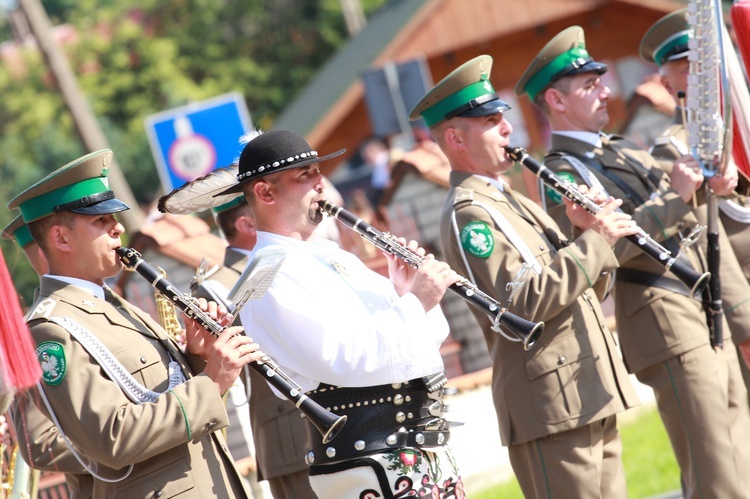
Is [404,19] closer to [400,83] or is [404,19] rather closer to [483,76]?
[400,83]

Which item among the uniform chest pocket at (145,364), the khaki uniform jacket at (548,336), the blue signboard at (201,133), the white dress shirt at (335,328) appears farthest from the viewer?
the blue signboard at (201,133)

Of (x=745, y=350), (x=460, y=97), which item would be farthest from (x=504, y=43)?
(x=460, y=97)

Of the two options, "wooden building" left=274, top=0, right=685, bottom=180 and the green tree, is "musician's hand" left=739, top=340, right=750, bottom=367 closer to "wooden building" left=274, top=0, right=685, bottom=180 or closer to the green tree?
"wooden building" left=274, top=0, right=685, bottom=180

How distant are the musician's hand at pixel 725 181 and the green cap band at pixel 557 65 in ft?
2.85

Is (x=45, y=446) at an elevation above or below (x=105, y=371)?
below

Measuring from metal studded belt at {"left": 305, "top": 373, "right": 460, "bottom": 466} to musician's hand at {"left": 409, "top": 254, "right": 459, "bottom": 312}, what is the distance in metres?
0.29

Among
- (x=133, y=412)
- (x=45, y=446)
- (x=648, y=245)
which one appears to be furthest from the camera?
(x=648, y=245)

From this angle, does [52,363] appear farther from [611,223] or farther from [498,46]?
[498,46]

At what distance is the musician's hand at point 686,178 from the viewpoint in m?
5.32

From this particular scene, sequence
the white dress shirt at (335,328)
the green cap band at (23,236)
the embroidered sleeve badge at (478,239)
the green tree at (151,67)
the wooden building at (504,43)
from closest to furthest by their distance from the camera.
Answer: the white dress shirt at (335,328) → the embroidered sleeve badge at (478,239) → the green cap band at (23,236) → the wooden building at (504,43) → the green tree at (151,67)

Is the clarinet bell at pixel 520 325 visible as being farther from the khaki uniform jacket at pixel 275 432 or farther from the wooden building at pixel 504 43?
the wooden building at pixel 504 43

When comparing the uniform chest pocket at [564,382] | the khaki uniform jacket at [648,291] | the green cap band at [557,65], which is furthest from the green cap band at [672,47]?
the uniform chest pocket at [564,382]

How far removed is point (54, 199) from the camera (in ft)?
13.1

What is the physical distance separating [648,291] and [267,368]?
7.52 feet
